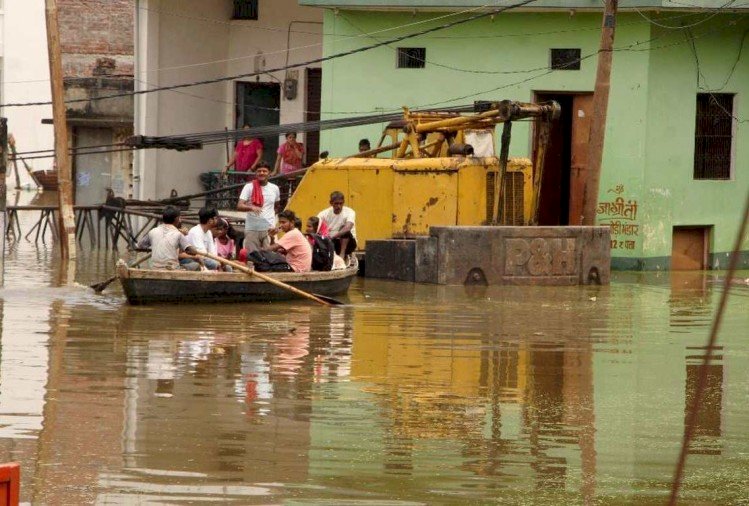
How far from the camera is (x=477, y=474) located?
31.2ft

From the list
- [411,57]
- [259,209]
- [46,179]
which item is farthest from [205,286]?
[46,179]

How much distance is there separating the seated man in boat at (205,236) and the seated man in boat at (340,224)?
11.4ft

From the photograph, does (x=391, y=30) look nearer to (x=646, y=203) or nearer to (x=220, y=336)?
(x=646, y=203)

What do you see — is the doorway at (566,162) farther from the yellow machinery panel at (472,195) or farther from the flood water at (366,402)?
the flood water at (366,402)

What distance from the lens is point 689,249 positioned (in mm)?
27281

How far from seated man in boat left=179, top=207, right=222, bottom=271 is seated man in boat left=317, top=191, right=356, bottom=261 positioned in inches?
137

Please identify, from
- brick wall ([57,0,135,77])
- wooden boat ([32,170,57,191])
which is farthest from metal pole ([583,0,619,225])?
wooden boat ([32,170,57,191])

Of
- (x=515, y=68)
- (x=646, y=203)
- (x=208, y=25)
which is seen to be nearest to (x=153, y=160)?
(x=208, y=25)

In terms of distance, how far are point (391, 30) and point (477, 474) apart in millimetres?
18948

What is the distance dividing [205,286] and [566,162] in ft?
37.3

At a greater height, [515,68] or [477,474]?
[515,68]

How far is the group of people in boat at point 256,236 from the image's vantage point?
18.5 metres

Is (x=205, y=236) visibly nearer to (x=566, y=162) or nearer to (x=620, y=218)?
(x=620, y=218)

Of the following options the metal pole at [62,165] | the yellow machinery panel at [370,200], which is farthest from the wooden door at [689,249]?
the metal pole at [62,165]
